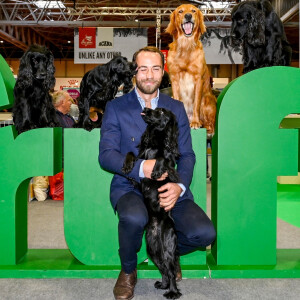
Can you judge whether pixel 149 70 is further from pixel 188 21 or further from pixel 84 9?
pixel 84 9

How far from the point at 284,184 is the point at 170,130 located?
637 centimetres

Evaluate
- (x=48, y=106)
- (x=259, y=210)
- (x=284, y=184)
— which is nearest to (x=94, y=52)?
(x=284, y=184)

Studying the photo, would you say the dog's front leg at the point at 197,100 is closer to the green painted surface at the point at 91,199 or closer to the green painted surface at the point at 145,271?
the green painted surface at the point at 91,199

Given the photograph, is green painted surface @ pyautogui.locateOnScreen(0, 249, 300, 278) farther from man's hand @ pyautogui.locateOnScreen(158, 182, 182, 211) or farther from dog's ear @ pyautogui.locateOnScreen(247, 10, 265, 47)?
dog's ear @ pyautogui.locateOnScreen(247, 10, 265, 47)

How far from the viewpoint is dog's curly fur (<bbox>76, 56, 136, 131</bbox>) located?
2.90 m

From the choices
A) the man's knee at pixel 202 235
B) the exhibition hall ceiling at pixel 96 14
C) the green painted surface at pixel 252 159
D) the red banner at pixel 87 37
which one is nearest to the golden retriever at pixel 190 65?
the green painted surface at pixel 252 159

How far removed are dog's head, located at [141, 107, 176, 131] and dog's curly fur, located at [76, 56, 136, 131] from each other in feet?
1.78

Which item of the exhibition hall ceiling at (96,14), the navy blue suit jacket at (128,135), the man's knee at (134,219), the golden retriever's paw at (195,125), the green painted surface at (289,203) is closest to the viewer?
the man's knee at (134,219)

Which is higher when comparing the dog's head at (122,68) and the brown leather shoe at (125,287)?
the dog's head at (122,68)

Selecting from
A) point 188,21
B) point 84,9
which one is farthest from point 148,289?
point 84,9

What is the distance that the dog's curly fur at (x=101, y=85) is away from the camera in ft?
9.50

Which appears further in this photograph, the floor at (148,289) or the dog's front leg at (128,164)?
the floor at (148,289)

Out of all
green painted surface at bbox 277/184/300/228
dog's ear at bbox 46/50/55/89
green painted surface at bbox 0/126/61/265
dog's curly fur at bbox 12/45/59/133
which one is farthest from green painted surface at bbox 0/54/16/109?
green painted surface at bbox 277/184/300/228

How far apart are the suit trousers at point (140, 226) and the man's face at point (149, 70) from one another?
77 centimetres
